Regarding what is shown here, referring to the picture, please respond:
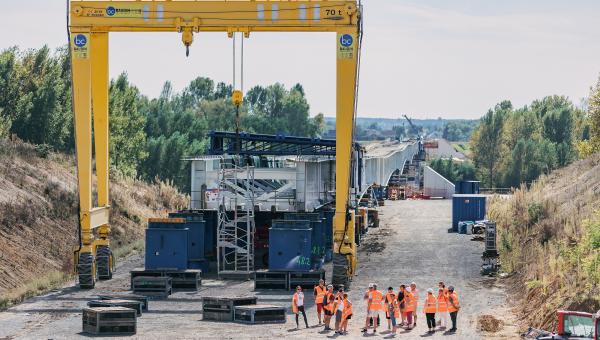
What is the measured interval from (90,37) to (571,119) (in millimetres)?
87888

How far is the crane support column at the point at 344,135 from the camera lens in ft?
109

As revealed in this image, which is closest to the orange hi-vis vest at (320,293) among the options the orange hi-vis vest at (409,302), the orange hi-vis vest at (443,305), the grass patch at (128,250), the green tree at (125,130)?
the orange hi-vis vest at (409,302)

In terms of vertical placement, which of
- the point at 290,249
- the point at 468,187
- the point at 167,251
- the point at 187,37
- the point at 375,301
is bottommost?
the point at 375,301

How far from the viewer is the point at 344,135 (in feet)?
110

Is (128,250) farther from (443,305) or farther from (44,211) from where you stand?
(443,305)

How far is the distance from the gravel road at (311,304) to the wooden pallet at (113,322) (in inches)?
12.3

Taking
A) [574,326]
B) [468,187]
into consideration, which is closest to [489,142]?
[468,187]

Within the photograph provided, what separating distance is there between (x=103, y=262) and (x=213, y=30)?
7.61 m

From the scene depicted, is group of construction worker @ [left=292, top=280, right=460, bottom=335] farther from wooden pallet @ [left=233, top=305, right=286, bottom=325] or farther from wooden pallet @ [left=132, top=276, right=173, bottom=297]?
wooden pallet @ [left=132, top=276, right=173, bottom=297]

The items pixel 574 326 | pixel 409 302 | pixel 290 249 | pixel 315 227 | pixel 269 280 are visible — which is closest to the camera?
pixel 574 326

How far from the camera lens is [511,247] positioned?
39656 mm

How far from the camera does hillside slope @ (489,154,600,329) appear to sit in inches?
1011

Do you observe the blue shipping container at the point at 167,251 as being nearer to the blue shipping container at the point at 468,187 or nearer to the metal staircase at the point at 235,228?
the metal staircase at the point at 235,228

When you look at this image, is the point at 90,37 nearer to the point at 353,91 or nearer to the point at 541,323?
the point at 353,91
